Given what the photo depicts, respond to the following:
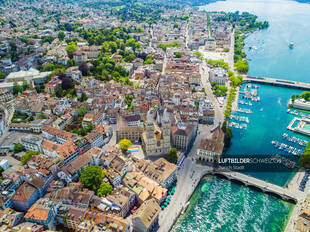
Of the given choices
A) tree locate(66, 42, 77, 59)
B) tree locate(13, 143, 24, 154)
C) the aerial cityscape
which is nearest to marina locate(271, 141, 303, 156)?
the aerial cityscape

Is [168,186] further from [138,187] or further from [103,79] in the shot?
[103,79]

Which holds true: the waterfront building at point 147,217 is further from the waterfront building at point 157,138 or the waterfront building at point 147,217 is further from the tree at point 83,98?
the tree at point 83,98

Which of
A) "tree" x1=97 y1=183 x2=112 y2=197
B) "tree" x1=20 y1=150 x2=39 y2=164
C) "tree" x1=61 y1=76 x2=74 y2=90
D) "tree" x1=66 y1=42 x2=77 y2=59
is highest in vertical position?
"tree" x1=66 y1=42 x2=77 y2=59

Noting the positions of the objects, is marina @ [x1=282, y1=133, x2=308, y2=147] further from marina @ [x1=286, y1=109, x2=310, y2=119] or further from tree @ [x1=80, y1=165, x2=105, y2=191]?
tree @ [x1=80, y1=165, x2=105, y2=191]

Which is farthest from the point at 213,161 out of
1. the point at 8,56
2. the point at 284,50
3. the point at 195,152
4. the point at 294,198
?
the point at 284,50

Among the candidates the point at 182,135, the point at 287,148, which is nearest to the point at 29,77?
the point at 182,135
